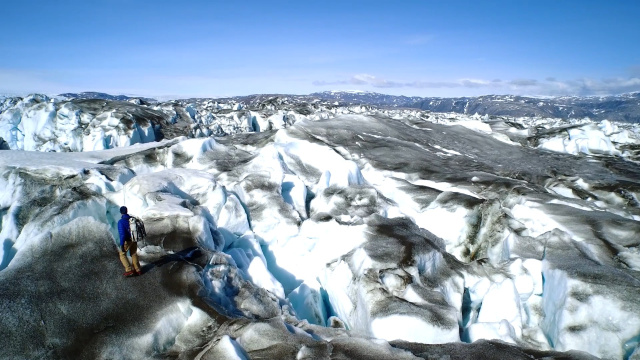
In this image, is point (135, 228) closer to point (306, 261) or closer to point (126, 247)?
point (126, 247)

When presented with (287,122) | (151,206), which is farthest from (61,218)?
(287,122)

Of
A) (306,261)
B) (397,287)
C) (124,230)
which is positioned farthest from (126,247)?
(397,287)

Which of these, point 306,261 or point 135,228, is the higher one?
point 135,228

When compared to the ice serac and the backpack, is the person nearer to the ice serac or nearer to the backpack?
the backpack

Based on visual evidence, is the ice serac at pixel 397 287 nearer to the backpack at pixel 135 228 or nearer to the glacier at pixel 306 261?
the glacier at pixel 306 261

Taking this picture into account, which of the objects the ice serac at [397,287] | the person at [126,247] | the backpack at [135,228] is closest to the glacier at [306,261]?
the ice serac at [397,287]

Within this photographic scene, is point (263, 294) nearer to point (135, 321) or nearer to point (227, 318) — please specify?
point (227, 318)

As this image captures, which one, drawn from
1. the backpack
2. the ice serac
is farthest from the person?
the ice serac
